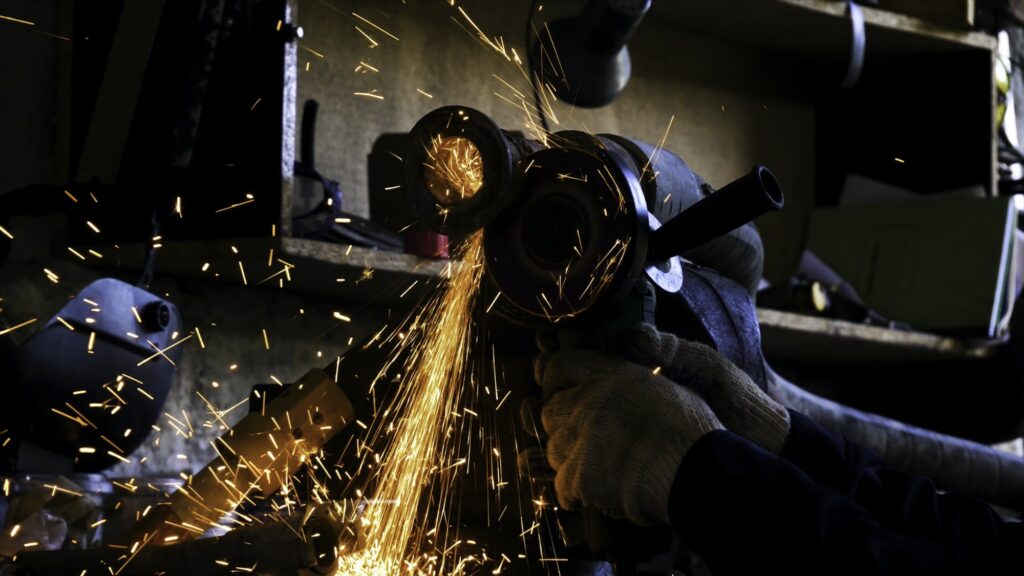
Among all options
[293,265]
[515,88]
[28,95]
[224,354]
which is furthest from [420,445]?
[515,88]

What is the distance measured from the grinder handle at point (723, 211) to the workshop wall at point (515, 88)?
85cm

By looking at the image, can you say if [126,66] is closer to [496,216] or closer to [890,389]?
[496,216]

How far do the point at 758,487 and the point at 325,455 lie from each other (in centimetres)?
45

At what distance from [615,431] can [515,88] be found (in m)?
1.41

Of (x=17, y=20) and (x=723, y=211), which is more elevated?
(x=17, y=20)

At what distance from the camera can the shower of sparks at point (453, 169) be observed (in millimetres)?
1076

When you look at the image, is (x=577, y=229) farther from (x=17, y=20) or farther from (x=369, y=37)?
(x=369, y=37)

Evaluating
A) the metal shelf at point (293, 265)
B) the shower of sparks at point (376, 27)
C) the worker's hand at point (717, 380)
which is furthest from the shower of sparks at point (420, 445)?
the shower of sparks at point (376, 27)

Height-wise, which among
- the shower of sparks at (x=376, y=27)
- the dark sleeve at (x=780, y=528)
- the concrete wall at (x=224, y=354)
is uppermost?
the shower of sparks at (x=376, y=27)

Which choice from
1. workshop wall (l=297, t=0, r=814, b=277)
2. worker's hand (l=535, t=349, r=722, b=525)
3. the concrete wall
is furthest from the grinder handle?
the concrete wall

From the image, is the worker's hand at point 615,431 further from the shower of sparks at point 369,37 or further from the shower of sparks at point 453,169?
the shower of sparks at point 369,37

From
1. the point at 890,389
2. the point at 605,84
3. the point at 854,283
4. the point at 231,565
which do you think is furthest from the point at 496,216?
the point at 890,389

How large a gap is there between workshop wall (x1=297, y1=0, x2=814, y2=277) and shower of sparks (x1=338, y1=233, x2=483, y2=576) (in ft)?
2.23

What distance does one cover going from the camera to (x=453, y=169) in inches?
42.9
